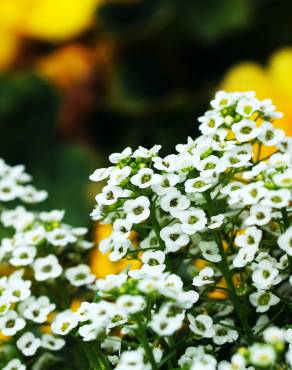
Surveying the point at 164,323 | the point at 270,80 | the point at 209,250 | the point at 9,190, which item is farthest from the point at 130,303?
the point at 270,80

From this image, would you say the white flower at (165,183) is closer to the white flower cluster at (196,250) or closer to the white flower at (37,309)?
the white flower cluster at (196,250)

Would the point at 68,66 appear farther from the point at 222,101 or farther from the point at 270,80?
the point at 222,101

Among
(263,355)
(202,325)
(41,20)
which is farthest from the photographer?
(41,20)

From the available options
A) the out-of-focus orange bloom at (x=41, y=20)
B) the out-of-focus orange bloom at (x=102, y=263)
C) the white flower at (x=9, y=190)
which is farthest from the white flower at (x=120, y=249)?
the out-of-focus orange bloom at (x=41, y=20)

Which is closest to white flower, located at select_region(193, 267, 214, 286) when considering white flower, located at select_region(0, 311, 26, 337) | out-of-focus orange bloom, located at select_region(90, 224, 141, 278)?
white flower, located at select_region(0, 311, 26, 337)

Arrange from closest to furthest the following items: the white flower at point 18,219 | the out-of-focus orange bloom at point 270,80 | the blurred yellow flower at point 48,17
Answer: the white flower at point 18,219, the out-of-focus orange bloom at point 270,80, the blurred yellow flower at point 48,17

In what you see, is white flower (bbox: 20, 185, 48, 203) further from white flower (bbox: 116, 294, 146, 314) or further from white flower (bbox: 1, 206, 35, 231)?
white flower (bbox: 116, 294, 146, 314)

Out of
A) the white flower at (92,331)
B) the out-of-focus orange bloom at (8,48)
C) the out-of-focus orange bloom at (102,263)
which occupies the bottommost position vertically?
the white flower at (92,331)
